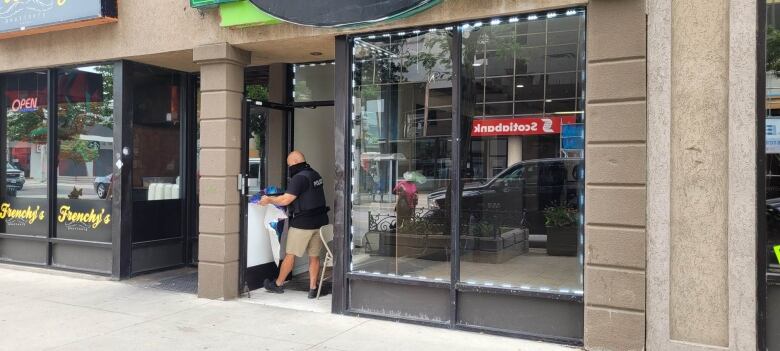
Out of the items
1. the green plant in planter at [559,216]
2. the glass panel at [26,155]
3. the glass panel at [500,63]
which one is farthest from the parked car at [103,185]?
the green plant in planter at [559,216]

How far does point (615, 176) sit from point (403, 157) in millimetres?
2259

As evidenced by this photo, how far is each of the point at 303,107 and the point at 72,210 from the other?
12.0 ft

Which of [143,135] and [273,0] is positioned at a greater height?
[273,0]

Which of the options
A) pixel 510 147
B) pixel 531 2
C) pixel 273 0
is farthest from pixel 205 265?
pixel 531 2

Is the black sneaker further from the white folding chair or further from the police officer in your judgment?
the white folding chair

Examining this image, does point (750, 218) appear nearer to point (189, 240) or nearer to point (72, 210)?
point (189, 240)

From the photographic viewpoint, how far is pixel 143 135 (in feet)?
26.7

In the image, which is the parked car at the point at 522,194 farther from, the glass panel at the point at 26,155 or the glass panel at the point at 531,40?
the glass panel at the point at 26,155

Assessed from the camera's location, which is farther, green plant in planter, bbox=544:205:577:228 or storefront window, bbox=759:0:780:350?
green plant in planter, bbox=544:205:577:228

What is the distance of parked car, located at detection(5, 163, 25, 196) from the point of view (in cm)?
902

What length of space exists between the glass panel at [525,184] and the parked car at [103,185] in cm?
515

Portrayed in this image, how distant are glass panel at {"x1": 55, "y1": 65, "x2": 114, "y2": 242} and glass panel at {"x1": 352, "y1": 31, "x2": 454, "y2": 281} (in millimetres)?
3835

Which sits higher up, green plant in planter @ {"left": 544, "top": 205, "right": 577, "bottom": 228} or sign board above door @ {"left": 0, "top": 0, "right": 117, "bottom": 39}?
sign board above door @ {"left": 0, "top": 0, "right": 117, "bottom": 39}

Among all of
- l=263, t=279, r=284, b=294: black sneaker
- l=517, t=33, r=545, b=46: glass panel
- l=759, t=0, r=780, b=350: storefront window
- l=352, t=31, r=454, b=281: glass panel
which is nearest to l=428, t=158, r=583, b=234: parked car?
l=352, t=31, r=454, b=281: glass panel
